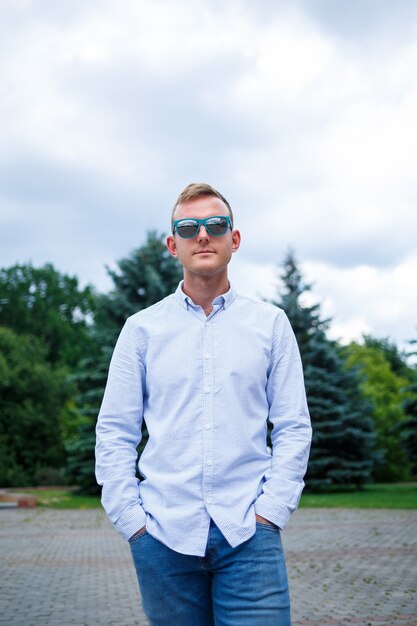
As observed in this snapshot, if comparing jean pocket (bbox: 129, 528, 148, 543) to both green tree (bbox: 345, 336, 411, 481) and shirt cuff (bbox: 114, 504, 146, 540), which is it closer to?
shirt cuff (bbox: 114, 504, 146, 540)

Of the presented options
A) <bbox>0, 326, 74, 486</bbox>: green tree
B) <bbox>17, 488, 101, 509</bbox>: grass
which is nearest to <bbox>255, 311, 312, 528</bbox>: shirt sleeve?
<bbox>17, 488, 101, 509</bbox>: grass

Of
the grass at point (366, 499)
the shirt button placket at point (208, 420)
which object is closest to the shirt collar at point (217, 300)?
the shirt button placket at point (208, 420)

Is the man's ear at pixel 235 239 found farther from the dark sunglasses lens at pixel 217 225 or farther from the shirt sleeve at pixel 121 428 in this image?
the shirt sleeve at pixel 121 428

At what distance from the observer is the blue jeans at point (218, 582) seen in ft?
8.91

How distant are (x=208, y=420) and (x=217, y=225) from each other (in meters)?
0.74

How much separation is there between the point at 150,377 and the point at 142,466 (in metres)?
0.32

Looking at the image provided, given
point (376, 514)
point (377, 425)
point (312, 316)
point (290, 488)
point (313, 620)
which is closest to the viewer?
point (290, 488)

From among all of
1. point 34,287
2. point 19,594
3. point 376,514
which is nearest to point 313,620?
point 19,594

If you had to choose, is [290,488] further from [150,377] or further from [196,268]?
[196,268]

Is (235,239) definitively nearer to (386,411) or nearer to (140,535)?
(140,535)

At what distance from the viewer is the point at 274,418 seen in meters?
2.97

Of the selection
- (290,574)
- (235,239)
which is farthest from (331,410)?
(235,239)

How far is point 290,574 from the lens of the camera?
33.8 feet

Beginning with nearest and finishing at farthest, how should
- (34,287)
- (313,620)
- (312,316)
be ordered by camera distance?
(313,620), (312,316), (34,287)
